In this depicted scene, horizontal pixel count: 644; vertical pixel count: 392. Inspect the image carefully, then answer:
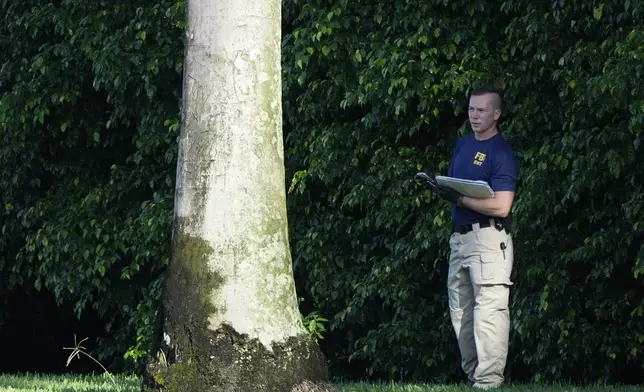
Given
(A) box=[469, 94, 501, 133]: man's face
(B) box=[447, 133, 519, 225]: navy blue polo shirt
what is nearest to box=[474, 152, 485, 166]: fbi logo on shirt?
(B) box=[447, 133, 519, 225]: navy blue polo shirt

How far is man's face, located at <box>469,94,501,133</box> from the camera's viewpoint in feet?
24.3

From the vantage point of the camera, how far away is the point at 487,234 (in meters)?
7.41

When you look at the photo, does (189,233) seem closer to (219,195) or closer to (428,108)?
(219,195)

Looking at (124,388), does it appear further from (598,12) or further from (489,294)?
(598,12)

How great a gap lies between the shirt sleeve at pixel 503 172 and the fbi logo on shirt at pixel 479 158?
9 cm

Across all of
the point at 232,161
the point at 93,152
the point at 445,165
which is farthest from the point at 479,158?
the point at 93,152

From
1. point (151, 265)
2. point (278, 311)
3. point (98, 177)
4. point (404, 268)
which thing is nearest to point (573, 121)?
point (404, 268)

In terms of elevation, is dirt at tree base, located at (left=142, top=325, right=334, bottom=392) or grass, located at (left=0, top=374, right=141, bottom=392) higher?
dirt at tree base, located at (left=142, top=325, right=334, bottom=392)

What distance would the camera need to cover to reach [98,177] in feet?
43.7

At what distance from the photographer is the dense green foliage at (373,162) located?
351 inches

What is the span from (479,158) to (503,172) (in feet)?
0.63

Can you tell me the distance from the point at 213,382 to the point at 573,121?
4279mm

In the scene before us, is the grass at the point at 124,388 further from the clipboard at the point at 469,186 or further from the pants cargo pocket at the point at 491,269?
the clipboard at the point at 469,186

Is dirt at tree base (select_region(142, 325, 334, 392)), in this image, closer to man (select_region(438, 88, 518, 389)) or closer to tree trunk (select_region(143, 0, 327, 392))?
tree trunk (select_region(143, 0, 327, 392))
